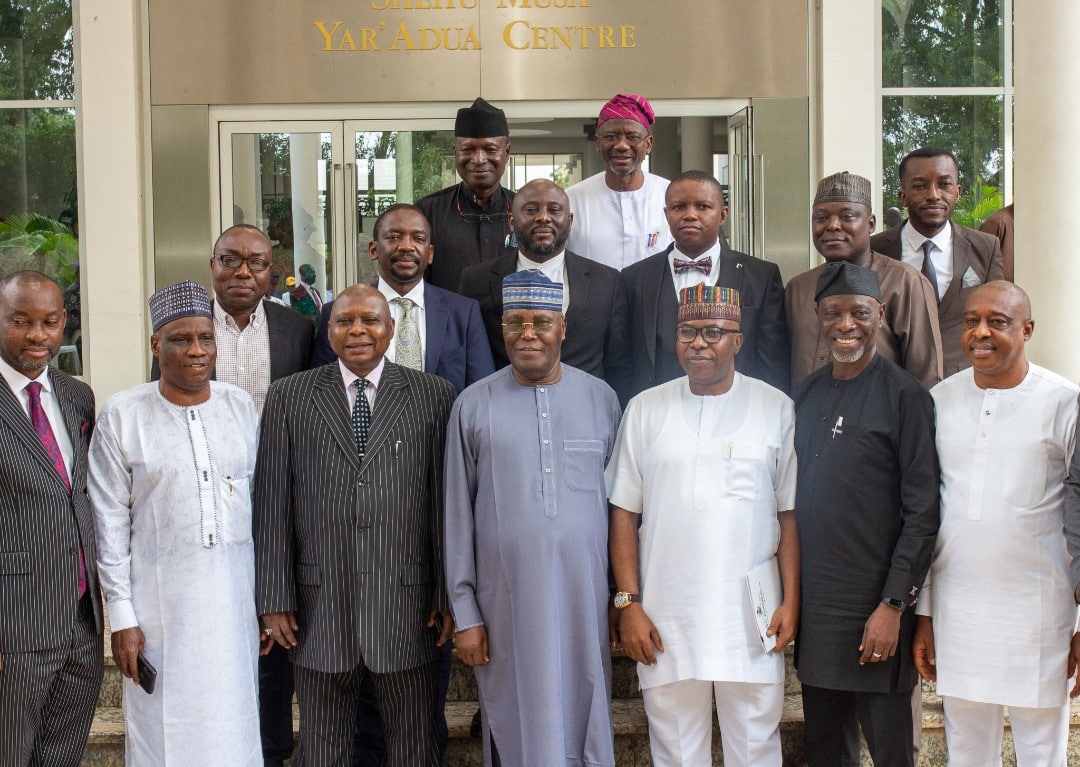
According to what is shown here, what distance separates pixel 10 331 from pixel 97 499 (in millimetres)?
632

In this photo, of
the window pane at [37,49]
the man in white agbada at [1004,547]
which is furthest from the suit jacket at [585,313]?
the window pane at [37,49]

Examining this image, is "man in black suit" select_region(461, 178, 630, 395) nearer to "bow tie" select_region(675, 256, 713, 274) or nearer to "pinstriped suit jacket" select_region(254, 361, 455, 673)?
"bow tie" select_region(675, 256, 713, 274)

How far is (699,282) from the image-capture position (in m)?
4.70

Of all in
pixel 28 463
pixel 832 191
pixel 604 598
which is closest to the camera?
pixel 28 463

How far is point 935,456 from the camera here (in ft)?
12.5

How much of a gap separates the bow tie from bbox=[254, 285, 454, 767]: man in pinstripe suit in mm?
1302

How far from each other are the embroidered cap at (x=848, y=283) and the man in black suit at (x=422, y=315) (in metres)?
1.40

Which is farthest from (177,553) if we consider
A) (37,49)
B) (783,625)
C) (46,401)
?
(37,49)

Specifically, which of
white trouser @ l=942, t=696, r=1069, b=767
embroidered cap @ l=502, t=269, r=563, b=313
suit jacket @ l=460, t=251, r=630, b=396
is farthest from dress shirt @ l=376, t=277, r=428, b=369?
white trouser @ l=942, t=696, r=1069, b=767

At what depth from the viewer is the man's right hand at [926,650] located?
3.87 meters

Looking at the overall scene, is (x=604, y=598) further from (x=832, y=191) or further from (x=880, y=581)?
(x=832, y=191)

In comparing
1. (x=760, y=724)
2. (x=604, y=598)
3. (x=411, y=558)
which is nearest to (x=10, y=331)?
(x=411, y=558)

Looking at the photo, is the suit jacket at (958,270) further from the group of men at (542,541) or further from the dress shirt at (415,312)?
the dress shirt at (415,312)

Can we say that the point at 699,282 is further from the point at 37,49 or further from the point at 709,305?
the point at 37,49
